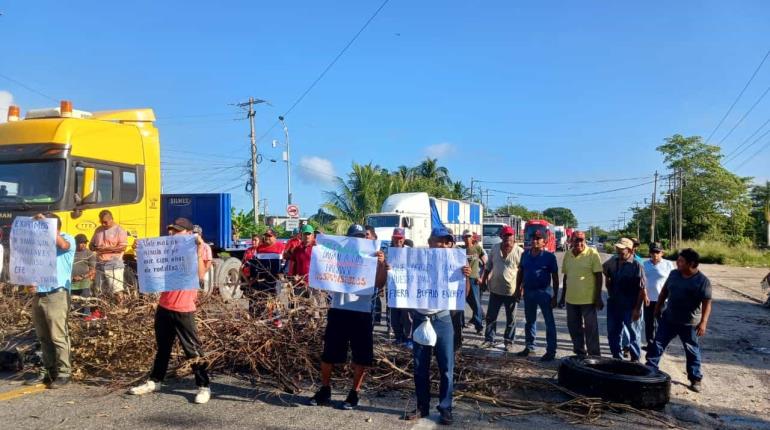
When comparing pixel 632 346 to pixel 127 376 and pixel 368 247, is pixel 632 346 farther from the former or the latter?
pixel 127 376

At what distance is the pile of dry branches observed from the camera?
6301mm

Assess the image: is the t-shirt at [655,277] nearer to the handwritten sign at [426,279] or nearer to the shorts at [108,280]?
the handwritten sign at [426,279]

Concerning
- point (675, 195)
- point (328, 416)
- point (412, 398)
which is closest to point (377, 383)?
point (412, 398)

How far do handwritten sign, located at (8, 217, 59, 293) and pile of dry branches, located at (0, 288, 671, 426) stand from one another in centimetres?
100

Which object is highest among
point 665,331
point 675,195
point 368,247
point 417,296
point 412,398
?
point 675,195

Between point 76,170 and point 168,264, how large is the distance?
13.1 ft

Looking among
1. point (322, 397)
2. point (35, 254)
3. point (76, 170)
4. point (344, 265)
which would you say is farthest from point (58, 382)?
point (76, 170)

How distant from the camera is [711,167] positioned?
5372cm

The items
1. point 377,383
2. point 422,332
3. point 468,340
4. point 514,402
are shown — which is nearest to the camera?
point 422,332

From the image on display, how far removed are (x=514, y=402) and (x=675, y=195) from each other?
5180 centimetres

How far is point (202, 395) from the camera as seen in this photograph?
18.7ft

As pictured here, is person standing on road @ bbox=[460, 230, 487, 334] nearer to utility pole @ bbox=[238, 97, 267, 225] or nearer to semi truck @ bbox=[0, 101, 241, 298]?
semi truck @ bbox=[0, 101, 241, 298]

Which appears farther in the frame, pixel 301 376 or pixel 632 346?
pixel 632 346

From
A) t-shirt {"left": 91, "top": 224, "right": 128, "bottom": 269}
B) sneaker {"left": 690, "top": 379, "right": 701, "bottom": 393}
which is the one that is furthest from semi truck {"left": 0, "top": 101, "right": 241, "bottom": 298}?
sneaker {"left": 690, "top": 379, "right": 701, "bottom": 393}
